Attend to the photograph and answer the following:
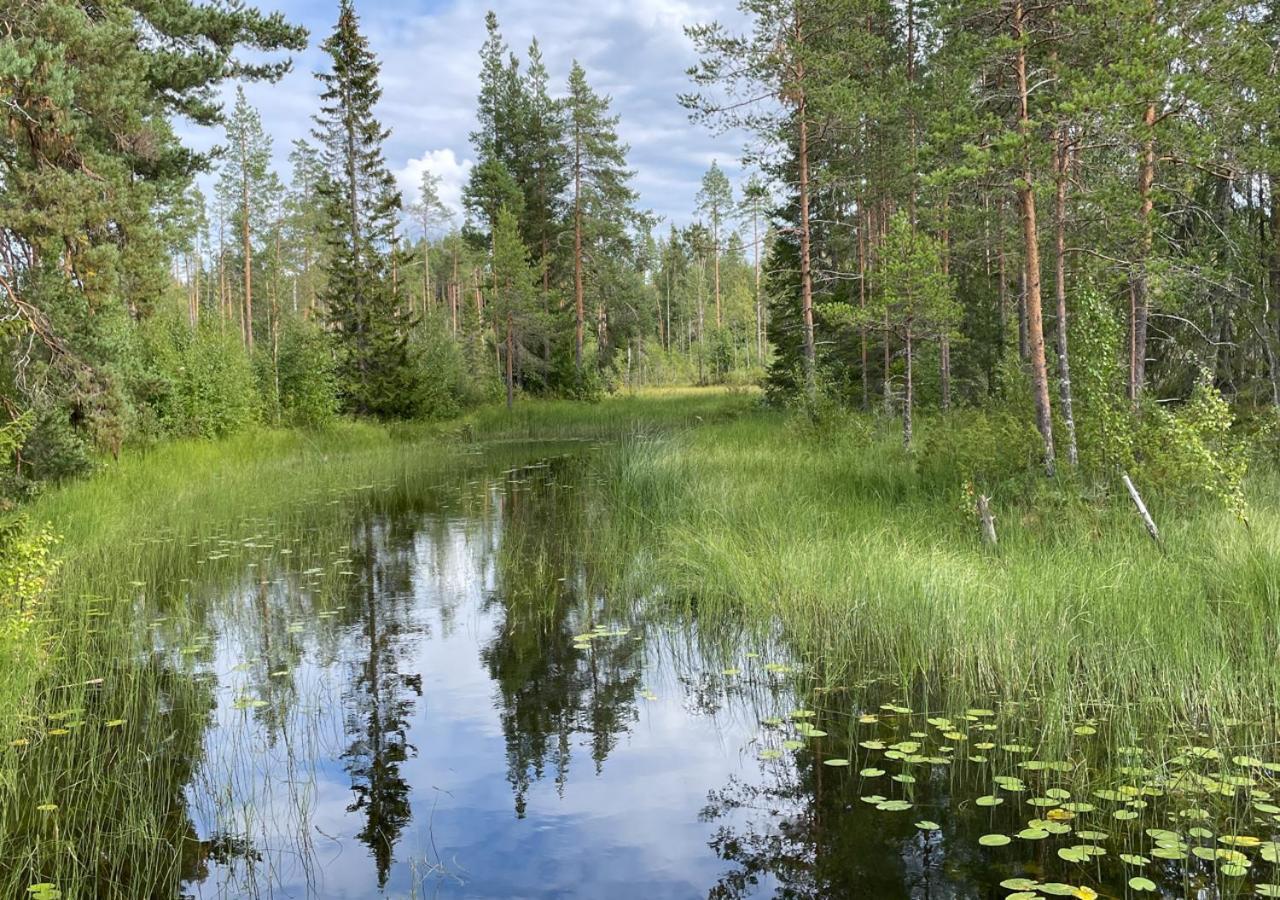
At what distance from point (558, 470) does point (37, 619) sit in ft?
43.8

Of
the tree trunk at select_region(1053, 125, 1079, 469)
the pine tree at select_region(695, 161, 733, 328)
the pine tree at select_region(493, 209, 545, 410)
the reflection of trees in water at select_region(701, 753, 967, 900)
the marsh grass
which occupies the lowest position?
the reflection of trees in water at select_region(701, 753, 967, 900)

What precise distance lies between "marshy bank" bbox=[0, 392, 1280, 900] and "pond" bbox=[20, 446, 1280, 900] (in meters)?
0.02

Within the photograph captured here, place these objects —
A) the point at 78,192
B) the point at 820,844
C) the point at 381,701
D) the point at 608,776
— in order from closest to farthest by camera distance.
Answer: the point at 820,844 < the point at 608,776 < the point at 381,701 < the point at 78,192

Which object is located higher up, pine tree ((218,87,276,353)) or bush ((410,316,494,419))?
pine tree ((218,87,276,353))

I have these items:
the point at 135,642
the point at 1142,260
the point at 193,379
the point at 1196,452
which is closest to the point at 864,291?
the point at 1142,260

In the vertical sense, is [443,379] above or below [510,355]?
below

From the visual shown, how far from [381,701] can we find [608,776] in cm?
207

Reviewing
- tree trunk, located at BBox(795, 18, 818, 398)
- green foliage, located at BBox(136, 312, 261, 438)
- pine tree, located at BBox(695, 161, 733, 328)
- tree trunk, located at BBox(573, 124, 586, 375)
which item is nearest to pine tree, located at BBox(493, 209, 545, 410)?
tree trunk, located at BBox(573, 124, 586, 375)

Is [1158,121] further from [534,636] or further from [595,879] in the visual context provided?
[595,879]

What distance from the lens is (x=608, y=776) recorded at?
16.4ft

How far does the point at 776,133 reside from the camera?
19500 millimetres

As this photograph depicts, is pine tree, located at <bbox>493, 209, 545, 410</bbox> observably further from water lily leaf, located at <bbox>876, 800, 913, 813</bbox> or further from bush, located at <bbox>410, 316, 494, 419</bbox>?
water lily leaf, located at <bbox>876, 800, 913, 813</bbox>

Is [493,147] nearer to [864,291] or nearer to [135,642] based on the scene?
[864,291]

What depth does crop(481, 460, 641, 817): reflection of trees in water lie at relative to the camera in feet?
17.6
